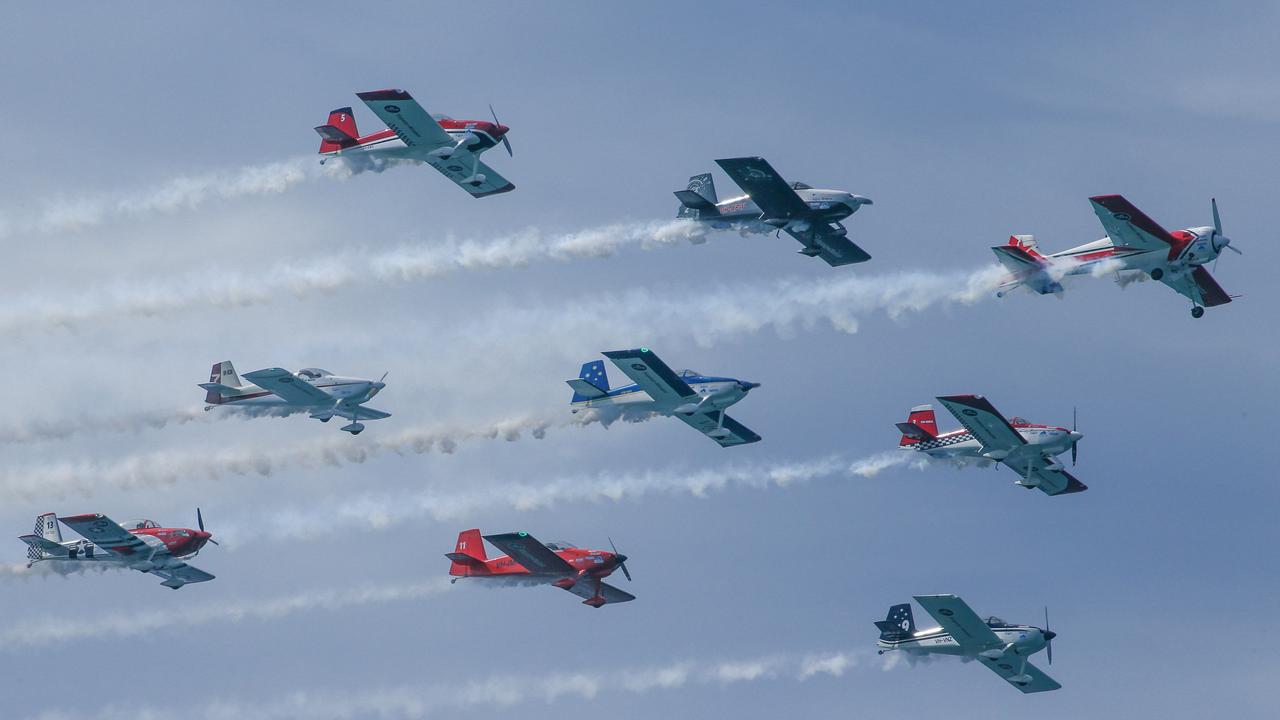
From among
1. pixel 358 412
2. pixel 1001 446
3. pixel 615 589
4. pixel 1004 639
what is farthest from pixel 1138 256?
pixel 358 412

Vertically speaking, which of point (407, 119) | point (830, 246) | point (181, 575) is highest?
point (407, 119)

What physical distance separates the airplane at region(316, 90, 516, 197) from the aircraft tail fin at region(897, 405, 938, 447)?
18504mm

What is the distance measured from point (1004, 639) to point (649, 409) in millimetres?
16584

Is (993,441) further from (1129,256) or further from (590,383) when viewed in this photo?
(590,383)

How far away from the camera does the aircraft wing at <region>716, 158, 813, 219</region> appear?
251 ft

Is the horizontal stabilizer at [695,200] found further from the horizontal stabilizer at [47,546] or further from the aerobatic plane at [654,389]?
the horizontal stabilizer at [47,546]

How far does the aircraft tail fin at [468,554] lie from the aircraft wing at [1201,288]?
1070 inches

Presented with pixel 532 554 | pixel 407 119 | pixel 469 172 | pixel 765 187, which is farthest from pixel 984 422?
pixel 407 119

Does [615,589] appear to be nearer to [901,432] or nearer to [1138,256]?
[901,432]

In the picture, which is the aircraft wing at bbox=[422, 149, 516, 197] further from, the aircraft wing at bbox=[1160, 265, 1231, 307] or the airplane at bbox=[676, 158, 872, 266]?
the aircraft wing at bbox=[1160, 265, 1231, 307]

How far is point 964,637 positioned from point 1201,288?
1584 centimetres

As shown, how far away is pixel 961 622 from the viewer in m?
80.6

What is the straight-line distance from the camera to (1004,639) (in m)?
81.4

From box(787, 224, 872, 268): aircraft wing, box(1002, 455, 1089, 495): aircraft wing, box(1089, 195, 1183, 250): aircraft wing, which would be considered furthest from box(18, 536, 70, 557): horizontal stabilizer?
box(1089, 195, 1183, 250): aircraft wing
